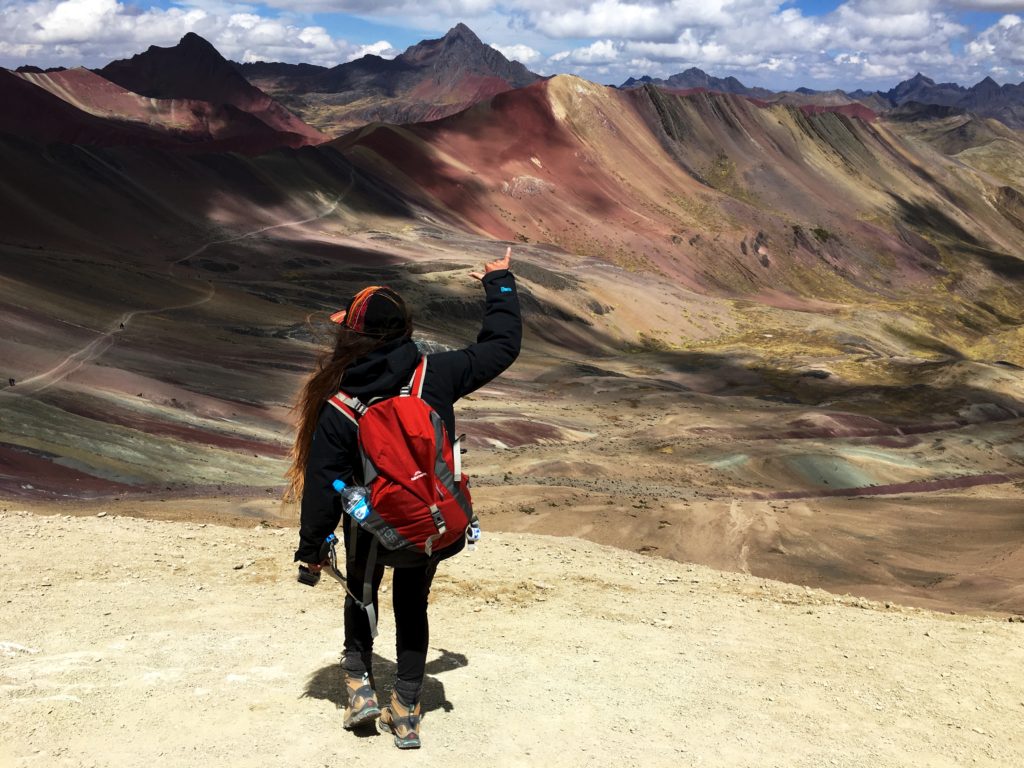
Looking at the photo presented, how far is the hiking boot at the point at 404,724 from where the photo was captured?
4777 mm

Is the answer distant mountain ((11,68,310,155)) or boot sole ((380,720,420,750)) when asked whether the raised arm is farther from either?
distant mountain ((11,68,310,155))

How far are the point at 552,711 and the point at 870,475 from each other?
2094 centimetres

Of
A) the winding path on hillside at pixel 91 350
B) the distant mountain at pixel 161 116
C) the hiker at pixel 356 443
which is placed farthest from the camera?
the distant mountain at pixel 161 116

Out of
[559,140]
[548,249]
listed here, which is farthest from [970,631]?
[559,140]

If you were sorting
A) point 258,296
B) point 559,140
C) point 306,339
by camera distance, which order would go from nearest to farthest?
point 306,339
point 258,296
point 559,140

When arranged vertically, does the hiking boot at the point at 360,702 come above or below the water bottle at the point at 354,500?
below

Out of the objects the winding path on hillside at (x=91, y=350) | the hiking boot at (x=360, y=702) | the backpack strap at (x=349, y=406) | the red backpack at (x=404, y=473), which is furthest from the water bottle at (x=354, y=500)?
the winding path on hillside at (x=91, y=350)

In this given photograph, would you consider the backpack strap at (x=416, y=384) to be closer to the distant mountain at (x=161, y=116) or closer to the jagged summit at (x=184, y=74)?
the distant mountain at (x=161, y=116)

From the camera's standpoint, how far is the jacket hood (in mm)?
4445

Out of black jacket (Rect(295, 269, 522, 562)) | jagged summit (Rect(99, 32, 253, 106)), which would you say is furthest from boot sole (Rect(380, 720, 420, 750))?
jagged summit (Rect(99, 32, 253, 106))

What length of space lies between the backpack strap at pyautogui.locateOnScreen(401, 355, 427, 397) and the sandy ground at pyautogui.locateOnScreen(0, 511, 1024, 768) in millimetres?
1746

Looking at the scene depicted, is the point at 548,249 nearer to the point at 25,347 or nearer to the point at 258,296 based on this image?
the point at 258,296

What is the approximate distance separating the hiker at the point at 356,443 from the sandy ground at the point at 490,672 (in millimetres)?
290

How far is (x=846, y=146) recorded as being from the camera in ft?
343
